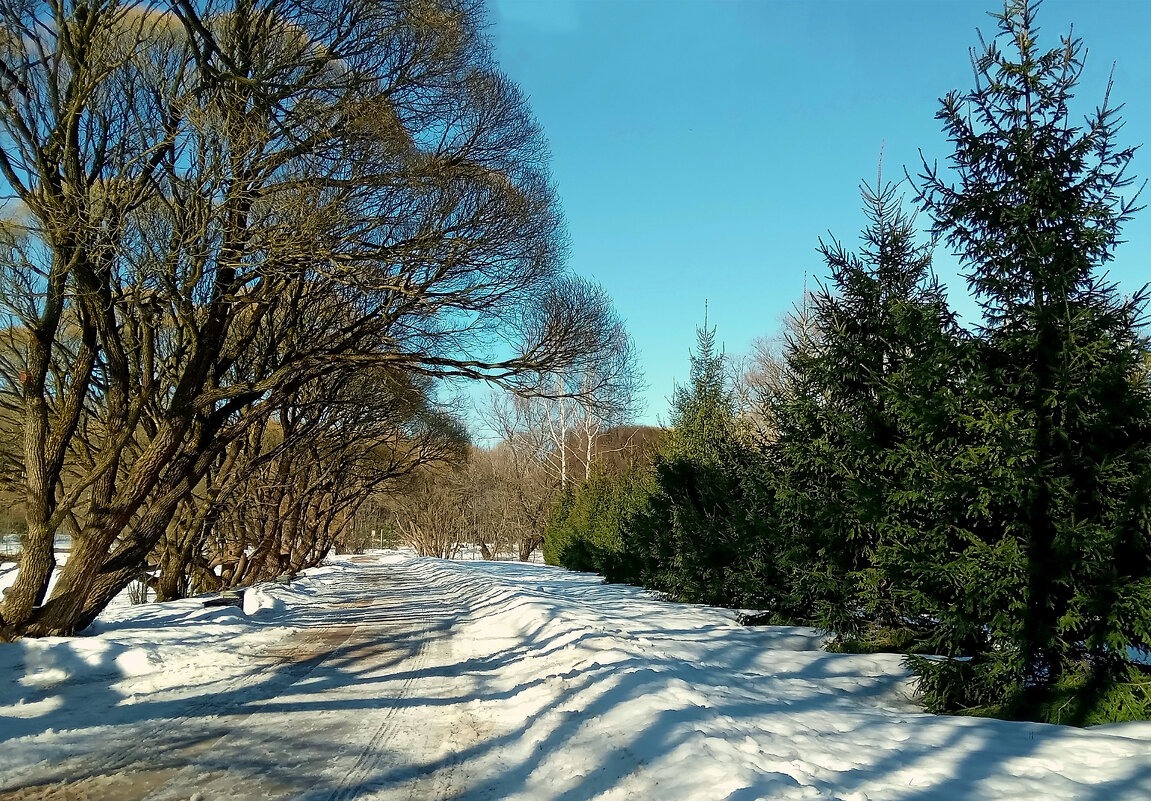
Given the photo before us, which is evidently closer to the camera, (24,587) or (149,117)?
(24,587)

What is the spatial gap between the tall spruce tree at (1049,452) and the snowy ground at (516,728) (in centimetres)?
71

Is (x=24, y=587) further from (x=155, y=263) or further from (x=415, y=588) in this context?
(x=415, y=588)

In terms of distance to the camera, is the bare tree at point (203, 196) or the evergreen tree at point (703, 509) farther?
the evergreen tree at point (703, 509)

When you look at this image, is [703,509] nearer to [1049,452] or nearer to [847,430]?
[847,430]

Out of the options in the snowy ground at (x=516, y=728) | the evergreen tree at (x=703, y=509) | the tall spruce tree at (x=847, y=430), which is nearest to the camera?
the snowy ground at (x=516, y=728)

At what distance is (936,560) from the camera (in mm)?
6344

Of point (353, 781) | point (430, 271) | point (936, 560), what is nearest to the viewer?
point (353, 781)

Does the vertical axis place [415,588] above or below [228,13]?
below

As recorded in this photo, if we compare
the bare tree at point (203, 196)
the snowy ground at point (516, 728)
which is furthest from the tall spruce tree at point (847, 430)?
the bare tree at point (203, 196)

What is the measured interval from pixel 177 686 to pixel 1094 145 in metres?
10.3

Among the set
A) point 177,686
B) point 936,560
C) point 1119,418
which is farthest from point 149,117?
point 1119,418

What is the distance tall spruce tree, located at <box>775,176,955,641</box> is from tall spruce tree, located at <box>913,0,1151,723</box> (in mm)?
1195

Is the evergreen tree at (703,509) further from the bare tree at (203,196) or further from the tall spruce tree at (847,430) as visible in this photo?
the bare tree at (203,196)

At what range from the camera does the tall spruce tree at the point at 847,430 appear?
323 inches
